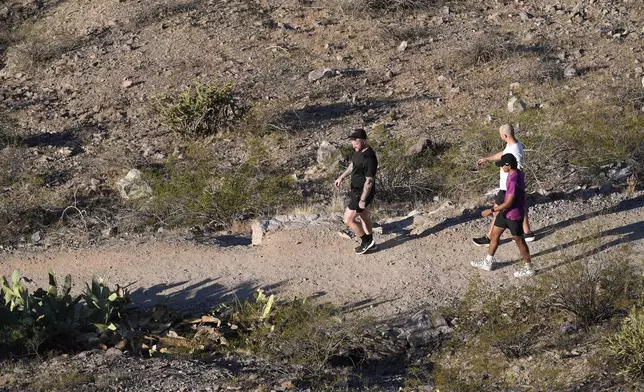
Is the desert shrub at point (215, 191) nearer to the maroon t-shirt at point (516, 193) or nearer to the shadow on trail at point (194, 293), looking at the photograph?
the shadow on trail at point (194, 293)

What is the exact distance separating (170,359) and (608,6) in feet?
41.0

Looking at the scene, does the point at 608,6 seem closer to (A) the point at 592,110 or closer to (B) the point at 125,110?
(A) the point at 592,110

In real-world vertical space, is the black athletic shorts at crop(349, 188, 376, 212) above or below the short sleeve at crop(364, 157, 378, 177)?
below

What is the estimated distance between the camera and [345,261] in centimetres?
988

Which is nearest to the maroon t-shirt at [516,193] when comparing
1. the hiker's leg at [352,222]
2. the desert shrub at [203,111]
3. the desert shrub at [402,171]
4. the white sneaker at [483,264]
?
the white sneaker at [483,264]

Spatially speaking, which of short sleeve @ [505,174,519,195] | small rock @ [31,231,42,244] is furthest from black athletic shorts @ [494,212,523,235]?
small rock @ [31,231,42,244]

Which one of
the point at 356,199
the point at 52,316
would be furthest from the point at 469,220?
the point at 52,316

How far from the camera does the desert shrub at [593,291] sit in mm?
7996

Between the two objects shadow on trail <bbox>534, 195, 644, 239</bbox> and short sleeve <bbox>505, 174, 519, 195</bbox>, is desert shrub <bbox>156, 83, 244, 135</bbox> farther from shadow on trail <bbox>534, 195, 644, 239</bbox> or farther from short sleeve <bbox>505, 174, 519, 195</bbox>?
short sleeve <bbox>505, 174, 519, 195</bbox>

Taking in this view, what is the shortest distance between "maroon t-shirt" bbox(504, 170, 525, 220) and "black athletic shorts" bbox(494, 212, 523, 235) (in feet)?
0.14

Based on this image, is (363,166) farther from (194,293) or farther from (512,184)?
(194,293)

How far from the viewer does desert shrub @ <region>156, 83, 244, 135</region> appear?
1402cm

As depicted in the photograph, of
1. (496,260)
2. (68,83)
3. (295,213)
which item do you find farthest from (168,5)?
(496,260)

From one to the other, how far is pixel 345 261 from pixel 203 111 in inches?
204
